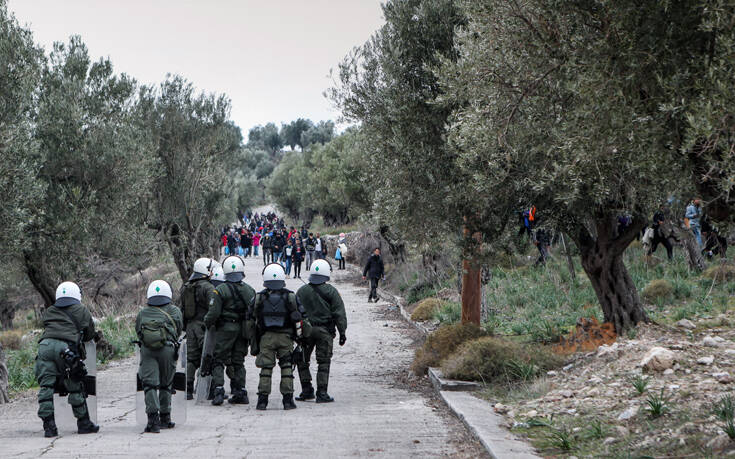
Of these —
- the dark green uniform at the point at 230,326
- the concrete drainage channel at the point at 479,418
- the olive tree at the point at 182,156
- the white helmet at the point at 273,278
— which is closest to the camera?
the concrete drainage channel at the point at 479,418

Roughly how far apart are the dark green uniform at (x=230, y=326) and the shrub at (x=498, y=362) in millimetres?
3003

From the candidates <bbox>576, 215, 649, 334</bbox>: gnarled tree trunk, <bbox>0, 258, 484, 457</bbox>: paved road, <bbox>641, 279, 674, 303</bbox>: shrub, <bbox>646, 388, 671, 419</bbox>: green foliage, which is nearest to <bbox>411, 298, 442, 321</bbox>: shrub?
<bbox>641, 279, 674, 303</bbox>: shrub

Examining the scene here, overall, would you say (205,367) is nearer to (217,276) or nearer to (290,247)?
(217,276)

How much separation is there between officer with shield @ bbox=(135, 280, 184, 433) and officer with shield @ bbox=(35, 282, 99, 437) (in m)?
0.67

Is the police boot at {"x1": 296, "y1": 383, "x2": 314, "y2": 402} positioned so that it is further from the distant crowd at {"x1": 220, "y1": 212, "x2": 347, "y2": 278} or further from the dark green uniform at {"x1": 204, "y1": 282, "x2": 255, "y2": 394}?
the distant crowd at {"x1": 220, "y1": 212, "x2": 347, "y2": 278}

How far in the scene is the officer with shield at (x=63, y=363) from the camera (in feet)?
26.9

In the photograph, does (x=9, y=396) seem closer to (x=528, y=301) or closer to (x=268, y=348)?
(x=268, y=348)

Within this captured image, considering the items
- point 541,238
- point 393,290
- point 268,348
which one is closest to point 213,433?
point 268,348

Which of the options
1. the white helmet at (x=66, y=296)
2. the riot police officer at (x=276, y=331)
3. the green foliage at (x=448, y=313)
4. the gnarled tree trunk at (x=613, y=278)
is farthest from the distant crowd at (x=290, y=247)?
the white helmet at (x=66, y=296)

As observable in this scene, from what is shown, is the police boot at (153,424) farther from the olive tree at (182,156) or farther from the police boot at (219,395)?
the olive tree at (182,156)

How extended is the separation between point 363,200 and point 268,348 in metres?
24.2

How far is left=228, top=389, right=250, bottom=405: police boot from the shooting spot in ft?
33.7

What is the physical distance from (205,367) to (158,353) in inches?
76.1

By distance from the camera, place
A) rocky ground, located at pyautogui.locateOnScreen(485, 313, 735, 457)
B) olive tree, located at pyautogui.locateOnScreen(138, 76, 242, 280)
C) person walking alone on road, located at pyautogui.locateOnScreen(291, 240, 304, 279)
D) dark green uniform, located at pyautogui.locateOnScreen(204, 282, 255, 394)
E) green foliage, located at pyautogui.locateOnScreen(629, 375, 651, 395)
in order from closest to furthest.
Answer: rocky ground, located at pyautogui.locateOnScreen(485, 313, 735, 457)
green foliage, located at pyautogui.locateOnScreen(629, 375, 651, 395)
dark green uniform, located at pyautogui.locateOnScreen(204, 282, 255, 394)
olive tree, located at pyautogui.locateOnScreen(138, 76, 242, 280)
person walking alone on road, located at pyautogui.locateOnScreen(291, 240, 304, 279)
